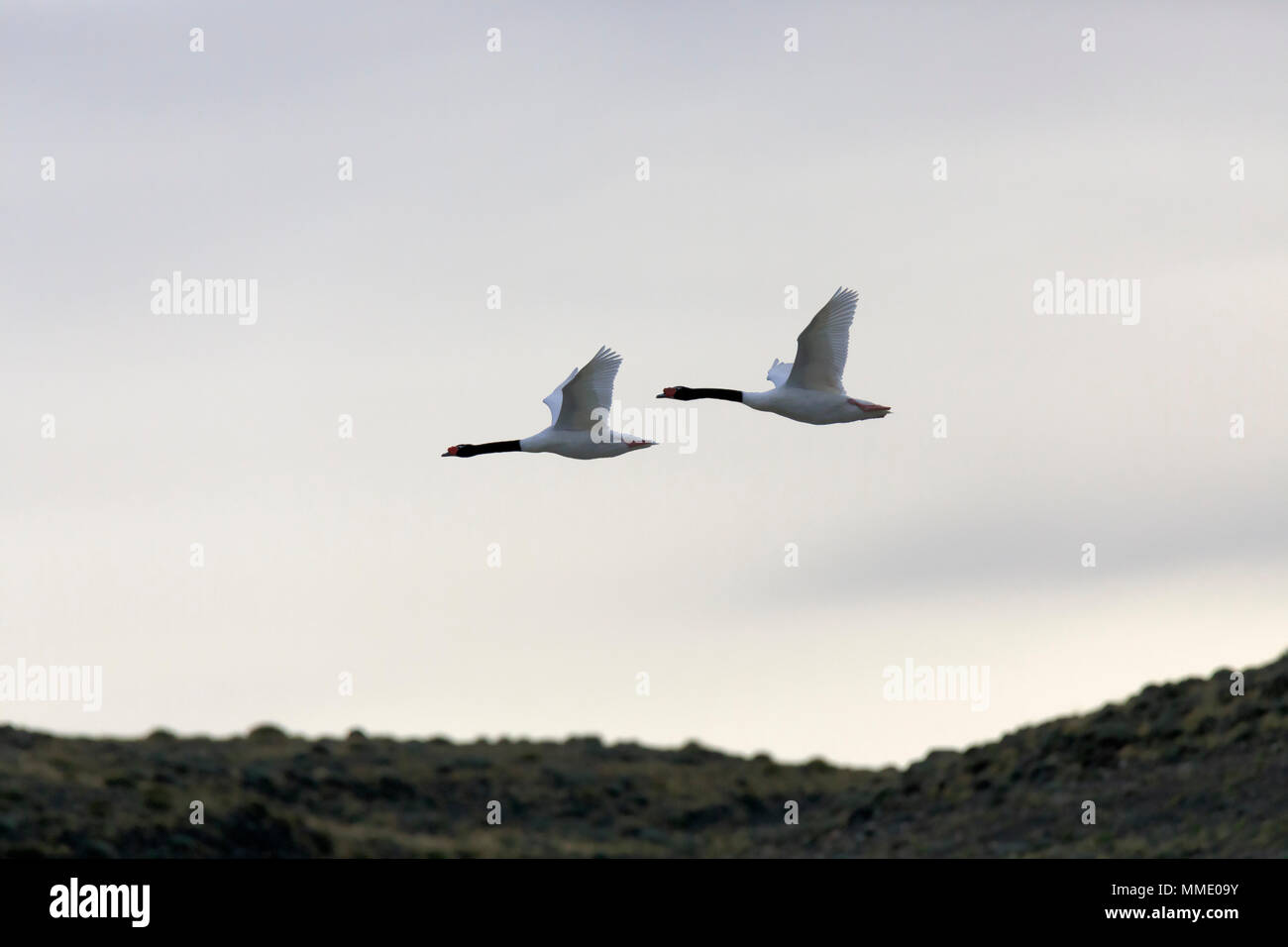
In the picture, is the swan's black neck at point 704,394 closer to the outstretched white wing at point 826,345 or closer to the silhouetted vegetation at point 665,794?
the outstretched white wing at point 826,345

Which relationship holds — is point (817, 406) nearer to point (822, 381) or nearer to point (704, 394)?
point (822, 381)

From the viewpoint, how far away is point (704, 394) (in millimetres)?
47250

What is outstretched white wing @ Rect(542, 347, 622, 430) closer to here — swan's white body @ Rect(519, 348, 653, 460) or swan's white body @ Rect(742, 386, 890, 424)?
swan's white body @ Rect(519, 348, 653, 460)

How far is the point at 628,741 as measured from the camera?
3091 inches

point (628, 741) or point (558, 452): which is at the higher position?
point (558, 452)

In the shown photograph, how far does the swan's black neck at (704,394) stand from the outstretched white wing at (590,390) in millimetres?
3235

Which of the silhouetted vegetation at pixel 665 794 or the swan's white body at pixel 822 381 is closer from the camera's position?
the swan's white body at pixel 822 381

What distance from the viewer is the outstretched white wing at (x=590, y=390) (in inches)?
1724

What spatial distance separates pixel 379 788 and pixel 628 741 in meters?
14.5

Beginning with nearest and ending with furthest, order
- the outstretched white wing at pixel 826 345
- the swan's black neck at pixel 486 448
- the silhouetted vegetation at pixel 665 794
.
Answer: the outstretched white wing at pixel 826 345
the swan's black neck at pixel 486 448
the silhouetted vegetation at pixel 665 794

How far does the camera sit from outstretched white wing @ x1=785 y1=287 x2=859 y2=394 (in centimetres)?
4216

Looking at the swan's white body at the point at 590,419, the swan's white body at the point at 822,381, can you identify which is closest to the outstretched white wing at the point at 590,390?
the swan's white body at the point at 590,419
